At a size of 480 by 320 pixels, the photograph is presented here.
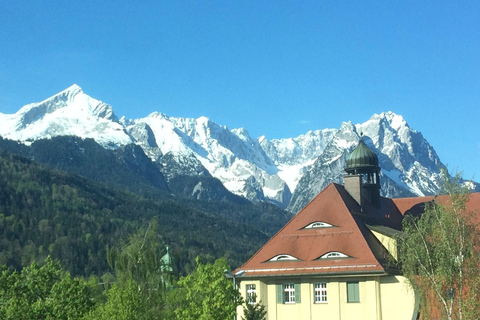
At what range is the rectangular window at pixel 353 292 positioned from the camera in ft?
206

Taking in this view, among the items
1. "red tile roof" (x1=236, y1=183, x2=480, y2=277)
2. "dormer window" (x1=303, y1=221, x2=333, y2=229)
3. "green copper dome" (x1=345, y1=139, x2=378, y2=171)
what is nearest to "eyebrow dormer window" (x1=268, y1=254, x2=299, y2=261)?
"red tile roof" (x1=236, y1=183, x2=480, y2=277)

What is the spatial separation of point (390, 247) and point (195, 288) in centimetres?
2195

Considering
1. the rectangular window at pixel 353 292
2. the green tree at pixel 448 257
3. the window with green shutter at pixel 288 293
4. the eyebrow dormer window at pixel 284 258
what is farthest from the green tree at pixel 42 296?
the green tree at pixel 448 257

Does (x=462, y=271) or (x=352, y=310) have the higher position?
(x=462, y=271)

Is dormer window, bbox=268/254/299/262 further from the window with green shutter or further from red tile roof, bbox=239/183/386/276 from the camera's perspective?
the window with green shutter

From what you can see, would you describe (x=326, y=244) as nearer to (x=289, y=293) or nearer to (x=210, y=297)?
(x=289, y=293)

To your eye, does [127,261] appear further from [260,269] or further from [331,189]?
[331,189]

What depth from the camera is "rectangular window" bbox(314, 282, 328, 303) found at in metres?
63.8

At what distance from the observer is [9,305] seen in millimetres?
56531

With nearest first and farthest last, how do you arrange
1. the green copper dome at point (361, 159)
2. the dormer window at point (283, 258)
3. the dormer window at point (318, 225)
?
the dormer window at point (283, 258), the dormer window at point (318, 225), the green copper dome at point (361, 159)

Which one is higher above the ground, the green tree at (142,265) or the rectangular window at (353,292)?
the green tree at (142,265)

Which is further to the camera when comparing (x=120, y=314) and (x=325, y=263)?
(x=325, y=263)

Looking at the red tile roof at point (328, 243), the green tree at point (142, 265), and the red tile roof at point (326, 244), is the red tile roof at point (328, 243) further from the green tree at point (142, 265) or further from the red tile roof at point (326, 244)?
the green tree at point (142, 265)

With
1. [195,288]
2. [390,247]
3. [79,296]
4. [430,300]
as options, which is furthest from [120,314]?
[390,247]
